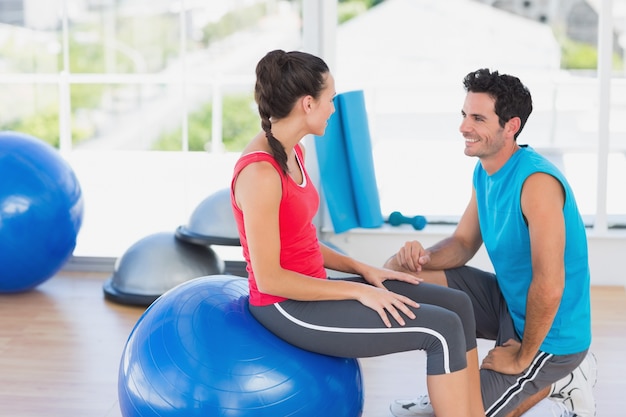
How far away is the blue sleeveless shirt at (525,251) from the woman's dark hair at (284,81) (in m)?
0.63

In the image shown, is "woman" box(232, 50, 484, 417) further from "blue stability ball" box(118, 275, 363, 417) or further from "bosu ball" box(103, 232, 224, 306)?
"bosu ball" box(103, 232, 224, 306)

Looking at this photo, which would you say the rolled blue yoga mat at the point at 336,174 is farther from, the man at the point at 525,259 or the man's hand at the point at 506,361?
the man's hand at the point at 506,361

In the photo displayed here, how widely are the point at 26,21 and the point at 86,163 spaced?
1309 millimetres

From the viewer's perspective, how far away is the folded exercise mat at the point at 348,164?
440 cm

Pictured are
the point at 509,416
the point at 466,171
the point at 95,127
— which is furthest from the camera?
the point at 95,127

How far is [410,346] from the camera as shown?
2391 millimetres

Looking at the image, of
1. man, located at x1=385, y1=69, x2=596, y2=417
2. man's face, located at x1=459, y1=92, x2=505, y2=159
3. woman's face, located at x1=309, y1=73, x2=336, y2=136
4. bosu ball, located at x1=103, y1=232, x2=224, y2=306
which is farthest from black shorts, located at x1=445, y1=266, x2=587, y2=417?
bosu ball, located at x1=103, y1=232, x2=224, y2=306

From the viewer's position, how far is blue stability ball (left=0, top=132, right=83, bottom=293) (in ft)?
13.3

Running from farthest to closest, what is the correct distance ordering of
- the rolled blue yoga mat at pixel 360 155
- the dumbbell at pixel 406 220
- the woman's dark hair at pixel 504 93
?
the dumbbell at pixel 406 220
the rolled blue yoga mat at pixel 360 155
the woman's dark hair at pixel 504 93

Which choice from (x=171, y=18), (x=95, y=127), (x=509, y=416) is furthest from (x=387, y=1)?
(x=95, y=127)

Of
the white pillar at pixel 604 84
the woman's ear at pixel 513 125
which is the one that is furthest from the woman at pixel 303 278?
the white pillar at pixel 604 84

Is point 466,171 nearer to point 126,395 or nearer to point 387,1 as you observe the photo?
point 387,1

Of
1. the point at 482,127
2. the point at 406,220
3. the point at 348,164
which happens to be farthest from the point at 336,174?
the point at 482,127

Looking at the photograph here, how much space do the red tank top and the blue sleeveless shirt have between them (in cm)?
52
